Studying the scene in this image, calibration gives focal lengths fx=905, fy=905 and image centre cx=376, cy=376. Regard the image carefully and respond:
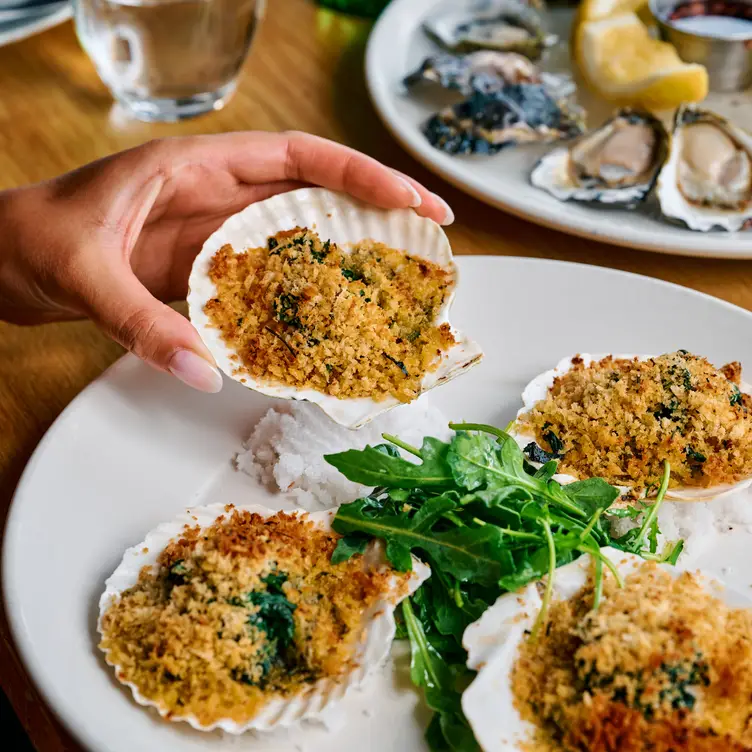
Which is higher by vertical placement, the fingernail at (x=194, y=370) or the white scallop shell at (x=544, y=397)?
the fingernail at (x=194, y=370)

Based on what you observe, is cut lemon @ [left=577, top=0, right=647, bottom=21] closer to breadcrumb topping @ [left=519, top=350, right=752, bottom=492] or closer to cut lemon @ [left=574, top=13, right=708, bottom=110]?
cut lemon @ [left=574, top=13, right=708, bottom=110]

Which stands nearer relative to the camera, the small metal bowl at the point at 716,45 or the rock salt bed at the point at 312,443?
the rock salt bed at the point at 312,443

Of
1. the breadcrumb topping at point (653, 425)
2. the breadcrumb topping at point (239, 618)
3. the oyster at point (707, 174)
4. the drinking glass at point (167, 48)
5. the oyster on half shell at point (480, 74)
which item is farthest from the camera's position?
the oyster on half shell at point (480, 74)

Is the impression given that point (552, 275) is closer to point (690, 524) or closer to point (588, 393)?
point (588, 393)

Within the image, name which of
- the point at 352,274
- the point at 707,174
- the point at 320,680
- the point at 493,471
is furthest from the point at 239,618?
the point at 707,174

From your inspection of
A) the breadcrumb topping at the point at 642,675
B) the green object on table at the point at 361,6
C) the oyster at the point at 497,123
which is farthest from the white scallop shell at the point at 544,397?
the green object on table at the point at 361,6

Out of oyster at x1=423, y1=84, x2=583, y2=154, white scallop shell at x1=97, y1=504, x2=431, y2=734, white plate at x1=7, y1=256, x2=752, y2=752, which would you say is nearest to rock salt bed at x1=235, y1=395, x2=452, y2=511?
white plate at x1=7, y1=256, x2=752, y2=752

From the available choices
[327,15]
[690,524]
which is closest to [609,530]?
[690,524]

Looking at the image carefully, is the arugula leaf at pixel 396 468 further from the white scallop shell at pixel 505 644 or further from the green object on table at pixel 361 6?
the green object on table at pixel 361 6
